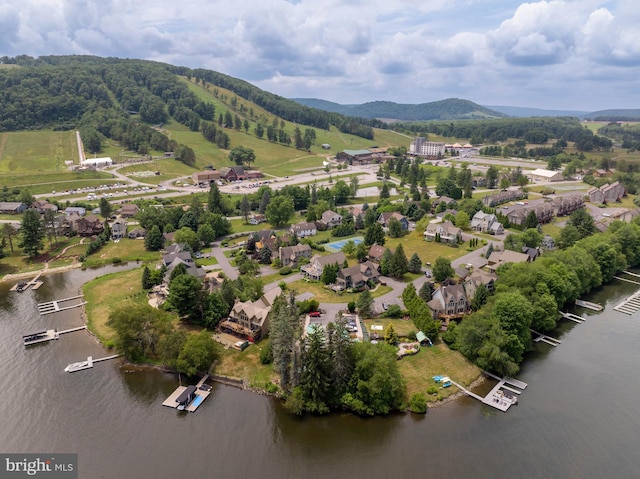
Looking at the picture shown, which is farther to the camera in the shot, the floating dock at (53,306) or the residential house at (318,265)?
the residential house at (318,265)

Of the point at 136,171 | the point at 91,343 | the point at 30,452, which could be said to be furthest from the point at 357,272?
the point at 136,171

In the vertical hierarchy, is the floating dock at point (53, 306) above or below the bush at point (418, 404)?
above

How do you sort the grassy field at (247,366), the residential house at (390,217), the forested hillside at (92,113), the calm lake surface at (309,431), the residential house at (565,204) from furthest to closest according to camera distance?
the forested hillside at (92,113) → the residential house at (565,204) → the residential house at (390,217) → the grassy field at (247,366) → the calm lake surface at (309,431)

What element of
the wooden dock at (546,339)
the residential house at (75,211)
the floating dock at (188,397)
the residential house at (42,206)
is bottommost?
the wooden dock at (546,339)

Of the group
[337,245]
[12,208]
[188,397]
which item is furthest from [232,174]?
[188,397]

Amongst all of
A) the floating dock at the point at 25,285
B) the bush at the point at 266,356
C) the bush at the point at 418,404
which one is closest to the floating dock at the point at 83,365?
the bush at the point at 266,356

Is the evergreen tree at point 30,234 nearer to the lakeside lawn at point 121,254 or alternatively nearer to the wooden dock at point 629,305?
the lakeside lawn at point 121,254

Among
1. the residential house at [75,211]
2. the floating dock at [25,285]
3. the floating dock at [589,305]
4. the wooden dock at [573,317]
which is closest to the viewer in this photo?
the wooden dock at [573,317]
